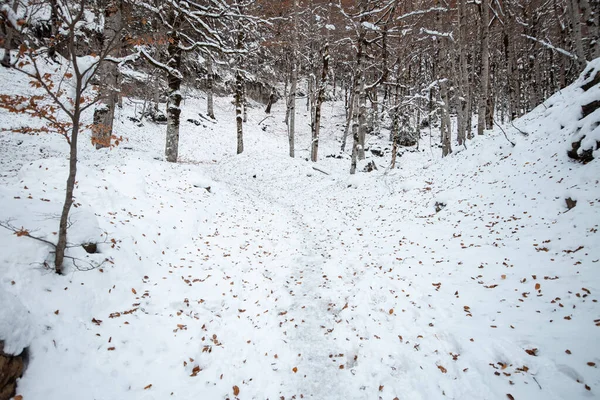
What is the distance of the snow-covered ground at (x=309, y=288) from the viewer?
148 inches

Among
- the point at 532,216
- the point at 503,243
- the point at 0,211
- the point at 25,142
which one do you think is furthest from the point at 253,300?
the point at 25,142

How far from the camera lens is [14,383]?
9.96ft

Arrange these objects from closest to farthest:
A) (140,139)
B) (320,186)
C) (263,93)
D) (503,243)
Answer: (503,243), (320,186), (140,139), (263,93)

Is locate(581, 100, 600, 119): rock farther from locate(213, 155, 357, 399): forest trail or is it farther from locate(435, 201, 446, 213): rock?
locate(213, 155, 357, 399): forest trail

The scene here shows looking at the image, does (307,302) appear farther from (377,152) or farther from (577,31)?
(377,152)

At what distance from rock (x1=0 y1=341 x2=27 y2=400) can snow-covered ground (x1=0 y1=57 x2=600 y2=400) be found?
100 mm

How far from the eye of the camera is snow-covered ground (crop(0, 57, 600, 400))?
377 centimetres

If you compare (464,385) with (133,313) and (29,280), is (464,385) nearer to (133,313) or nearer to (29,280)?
(133,313)

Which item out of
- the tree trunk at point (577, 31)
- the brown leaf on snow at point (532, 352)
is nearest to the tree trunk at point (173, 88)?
the brown leaf on snow at point (532, 352)

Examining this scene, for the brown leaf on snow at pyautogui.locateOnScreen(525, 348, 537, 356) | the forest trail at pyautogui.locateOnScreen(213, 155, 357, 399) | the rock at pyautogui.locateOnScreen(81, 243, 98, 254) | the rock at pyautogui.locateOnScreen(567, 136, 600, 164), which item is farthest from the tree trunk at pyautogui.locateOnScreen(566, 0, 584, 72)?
the rock at pyautogui.locateOnScreen(81, 243, 98, 254)

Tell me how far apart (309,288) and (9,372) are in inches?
198

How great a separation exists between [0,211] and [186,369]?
4214 millimetres

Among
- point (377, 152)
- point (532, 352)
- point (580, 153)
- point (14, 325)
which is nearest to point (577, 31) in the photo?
point (580, 153)

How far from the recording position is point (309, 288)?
664 cm
